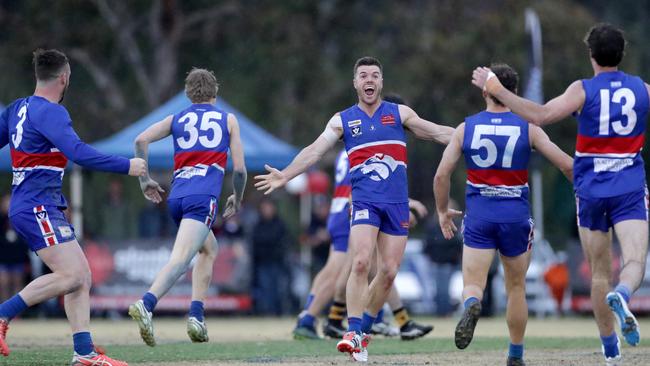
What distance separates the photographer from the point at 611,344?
948 centimetres

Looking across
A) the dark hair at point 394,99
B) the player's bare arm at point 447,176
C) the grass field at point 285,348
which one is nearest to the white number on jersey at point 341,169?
the dark hair at point 394,99

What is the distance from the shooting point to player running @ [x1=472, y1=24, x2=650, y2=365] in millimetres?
9023

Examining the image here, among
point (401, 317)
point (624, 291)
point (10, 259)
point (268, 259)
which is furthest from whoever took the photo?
point (268, 259)

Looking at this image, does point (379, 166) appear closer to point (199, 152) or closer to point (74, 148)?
point (199, 152)

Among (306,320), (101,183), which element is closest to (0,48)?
(101,183)

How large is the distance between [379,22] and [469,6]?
108 inches

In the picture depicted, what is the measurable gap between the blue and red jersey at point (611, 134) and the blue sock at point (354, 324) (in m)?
2.54

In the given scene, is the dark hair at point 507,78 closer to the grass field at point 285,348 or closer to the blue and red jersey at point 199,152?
the grass field at point 285,348

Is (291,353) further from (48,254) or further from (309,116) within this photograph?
(309,116)

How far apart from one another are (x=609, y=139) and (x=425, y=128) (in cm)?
238

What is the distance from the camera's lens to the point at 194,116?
11305mm

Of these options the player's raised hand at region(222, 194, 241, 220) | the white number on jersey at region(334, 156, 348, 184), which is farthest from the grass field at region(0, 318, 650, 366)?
the white number on jersey at region(334, 156, 348, 184)

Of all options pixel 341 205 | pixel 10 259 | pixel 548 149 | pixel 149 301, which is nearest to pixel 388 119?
pixel 548 149

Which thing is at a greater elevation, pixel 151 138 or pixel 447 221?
pixel 151 138
